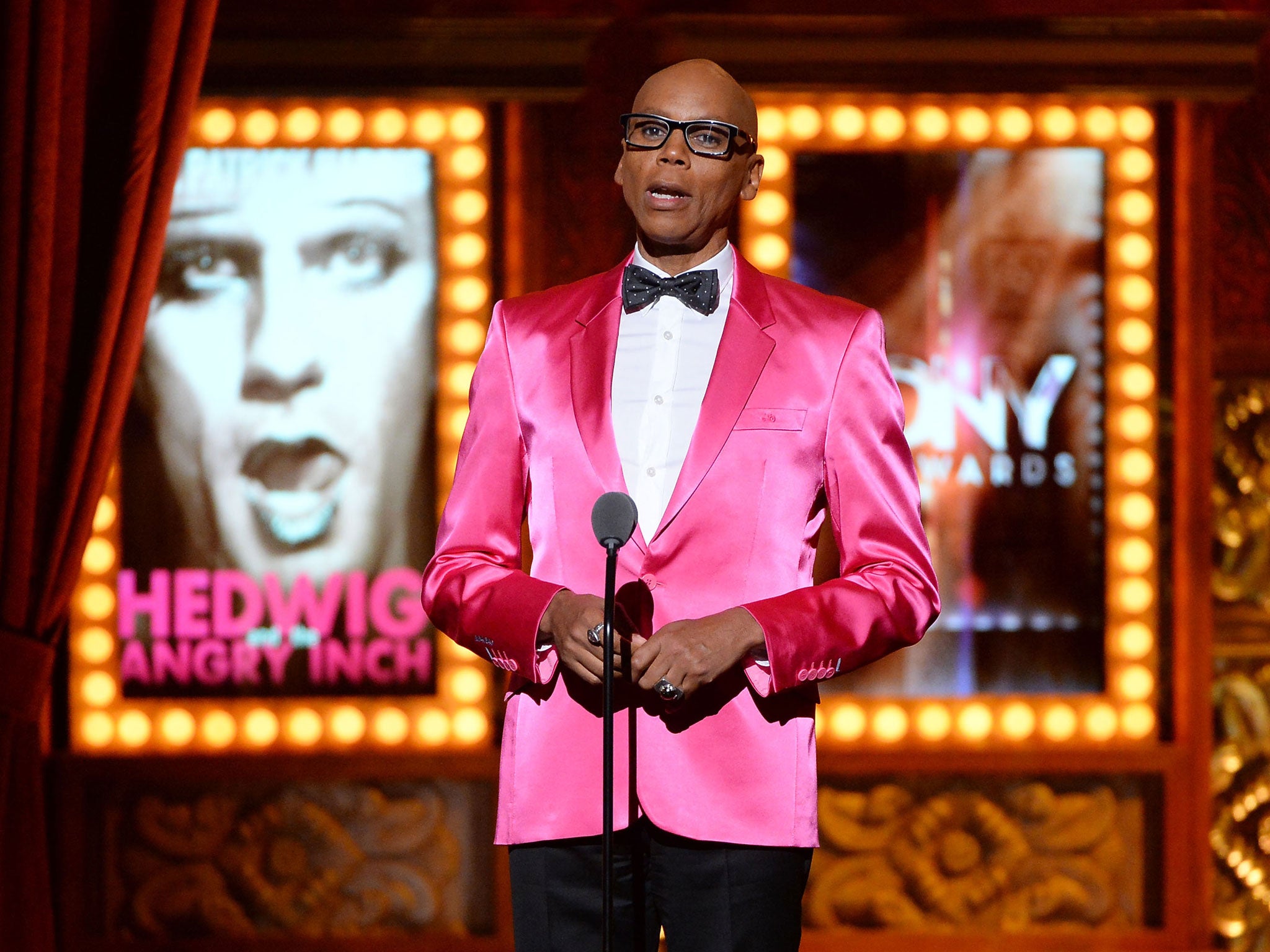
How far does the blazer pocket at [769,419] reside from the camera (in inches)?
55.6

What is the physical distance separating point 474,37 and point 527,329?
197cm

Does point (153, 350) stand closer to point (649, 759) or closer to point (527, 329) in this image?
point (527, 329)

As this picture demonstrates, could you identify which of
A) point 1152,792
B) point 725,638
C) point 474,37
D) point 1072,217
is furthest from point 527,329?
point 1152,792

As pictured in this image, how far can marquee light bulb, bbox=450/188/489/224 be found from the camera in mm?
3291

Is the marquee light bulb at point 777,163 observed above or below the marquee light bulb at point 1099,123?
below

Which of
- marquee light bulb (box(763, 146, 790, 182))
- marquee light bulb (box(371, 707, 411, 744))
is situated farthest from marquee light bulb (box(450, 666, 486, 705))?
marquee light bulb (box(763, 146, 790, 182))

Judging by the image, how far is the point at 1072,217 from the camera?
331cm

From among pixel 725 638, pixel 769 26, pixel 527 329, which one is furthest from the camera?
pixel 769 26

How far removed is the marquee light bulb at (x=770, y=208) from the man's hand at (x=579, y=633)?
7.06 feet

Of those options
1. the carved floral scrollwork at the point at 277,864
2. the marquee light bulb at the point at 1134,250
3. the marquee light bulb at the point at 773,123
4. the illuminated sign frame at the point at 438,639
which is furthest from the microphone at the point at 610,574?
the marquee light bulb at the point at 1134,250

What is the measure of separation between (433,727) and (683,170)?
218cm

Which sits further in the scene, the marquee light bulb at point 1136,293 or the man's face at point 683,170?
the marquee light bulb at point 1136,293

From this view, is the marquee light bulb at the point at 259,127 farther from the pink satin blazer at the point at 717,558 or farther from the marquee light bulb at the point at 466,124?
the pink satin blazer at the point at 717,558

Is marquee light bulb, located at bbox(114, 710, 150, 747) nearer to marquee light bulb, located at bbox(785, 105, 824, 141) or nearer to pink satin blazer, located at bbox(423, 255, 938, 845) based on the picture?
pink satin blazer, located at bbox(423, 255, 938, 845)
